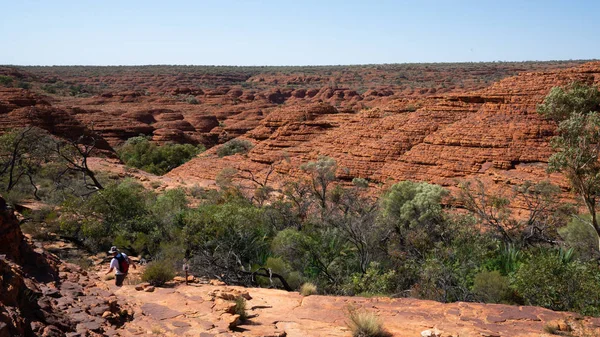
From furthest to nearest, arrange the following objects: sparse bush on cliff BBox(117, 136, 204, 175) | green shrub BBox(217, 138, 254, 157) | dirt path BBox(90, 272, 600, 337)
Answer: sparse bush on cliff BBox(117, 136, 204, 175)
green shrub BBox(217, 138, 254, 157)
dirt path BBox(90, 272, 600, 337)

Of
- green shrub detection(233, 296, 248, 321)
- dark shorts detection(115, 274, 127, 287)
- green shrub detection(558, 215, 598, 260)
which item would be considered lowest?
green shrub detection(558, 215, 598, 260)

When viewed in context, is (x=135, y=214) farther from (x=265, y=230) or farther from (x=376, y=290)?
(x=376, y=290)

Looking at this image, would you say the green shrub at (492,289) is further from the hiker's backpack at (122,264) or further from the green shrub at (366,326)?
the hiker's backpack at (122,264)

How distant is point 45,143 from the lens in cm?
2355

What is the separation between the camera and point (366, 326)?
21.9 feet

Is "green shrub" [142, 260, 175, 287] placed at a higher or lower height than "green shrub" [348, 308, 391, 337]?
lower

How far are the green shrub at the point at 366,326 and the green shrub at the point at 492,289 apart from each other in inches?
204

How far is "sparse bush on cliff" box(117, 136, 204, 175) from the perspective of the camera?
119 ft

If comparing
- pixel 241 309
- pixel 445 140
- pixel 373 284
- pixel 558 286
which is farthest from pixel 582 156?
pixel 445 140

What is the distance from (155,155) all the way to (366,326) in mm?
34115

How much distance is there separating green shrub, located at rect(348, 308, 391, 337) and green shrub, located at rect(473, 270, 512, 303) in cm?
517

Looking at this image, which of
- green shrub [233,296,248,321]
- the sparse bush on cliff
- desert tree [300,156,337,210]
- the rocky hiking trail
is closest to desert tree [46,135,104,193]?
the sparse bush on cliff

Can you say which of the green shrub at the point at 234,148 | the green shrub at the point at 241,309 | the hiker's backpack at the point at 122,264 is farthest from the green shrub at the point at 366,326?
the green shrub at the point at 234,148

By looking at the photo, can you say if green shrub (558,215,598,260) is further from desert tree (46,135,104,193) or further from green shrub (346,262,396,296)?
desert tree (46,135,104,193)
